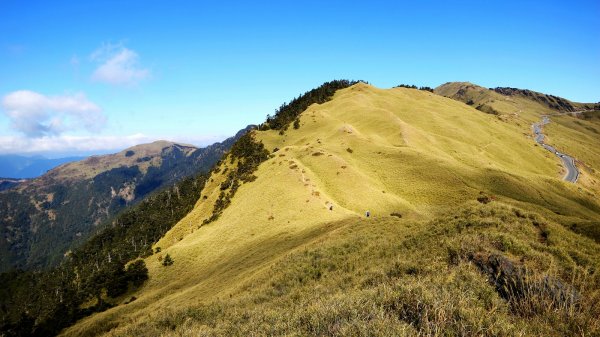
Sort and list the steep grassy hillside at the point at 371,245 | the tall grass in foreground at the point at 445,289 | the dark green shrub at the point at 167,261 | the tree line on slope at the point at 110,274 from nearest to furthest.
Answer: the tall grass in foreground at the point at 445,289 < the steep grassy hillside at the point at 371,245 < the dark green shrub at the point at 167,261 < the tree line on slope at the point at 110,274

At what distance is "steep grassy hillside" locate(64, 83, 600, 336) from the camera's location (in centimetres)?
1047

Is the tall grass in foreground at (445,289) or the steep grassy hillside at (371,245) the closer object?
the tall grass in foreground at (445,289)

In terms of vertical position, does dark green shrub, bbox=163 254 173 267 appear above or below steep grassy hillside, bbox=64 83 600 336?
below

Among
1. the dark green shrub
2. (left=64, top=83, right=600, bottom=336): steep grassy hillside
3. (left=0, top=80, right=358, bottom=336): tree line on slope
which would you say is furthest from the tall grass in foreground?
(left=0, top=80, right=358, bottom=336): tree line on slope

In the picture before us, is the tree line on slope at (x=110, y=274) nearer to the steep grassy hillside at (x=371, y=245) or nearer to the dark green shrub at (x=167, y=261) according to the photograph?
the steep grassy hillside at (x=371, y=245)

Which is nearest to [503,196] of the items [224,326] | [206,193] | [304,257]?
[304,257]

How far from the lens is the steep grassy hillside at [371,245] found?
10469 millimetres

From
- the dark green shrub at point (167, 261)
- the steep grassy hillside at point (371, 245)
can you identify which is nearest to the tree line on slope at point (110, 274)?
the steep grassy hillside at point (371, 245)

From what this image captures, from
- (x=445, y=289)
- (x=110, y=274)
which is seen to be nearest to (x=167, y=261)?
(x=110, y=274)

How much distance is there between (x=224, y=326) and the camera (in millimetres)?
14266

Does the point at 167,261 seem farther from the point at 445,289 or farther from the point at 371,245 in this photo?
the point at 445,289

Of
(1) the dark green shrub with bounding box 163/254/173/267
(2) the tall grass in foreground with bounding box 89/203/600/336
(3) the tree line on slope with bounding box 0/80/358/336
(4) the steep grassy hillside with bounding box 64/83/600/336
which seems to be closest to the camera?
(2) the tall grass in foreground with bounding box 89/203/600/336

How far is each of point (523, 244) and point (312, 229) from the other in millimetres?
30369

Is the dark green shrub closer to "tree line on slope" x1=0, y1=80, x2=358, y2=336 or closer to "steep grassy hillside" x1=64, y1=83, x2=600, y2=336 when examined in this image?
"steep grassy hillside" x1=64, y1=83, x2=600, y2=336
